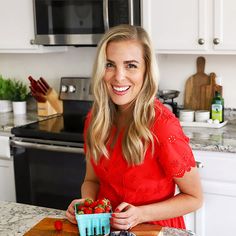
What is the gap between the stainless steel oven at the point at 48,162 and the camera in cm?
281

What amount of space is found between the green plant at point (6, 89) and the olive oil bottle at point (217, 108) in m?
1.64

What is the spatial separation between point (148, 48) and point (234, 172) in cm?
116

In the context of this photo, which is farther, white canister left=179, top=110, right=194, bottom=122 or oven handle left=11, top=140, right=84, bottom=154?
white canister left=179, top=110, right=194, bottom=122

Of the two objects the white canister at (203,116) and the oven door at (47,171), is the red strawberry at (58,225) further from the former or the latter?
the white canister at (203,116)

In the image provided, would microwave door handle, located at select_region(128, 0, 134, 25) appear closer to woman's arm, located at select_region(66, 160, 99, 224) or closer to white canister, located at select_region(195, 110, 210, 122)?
white canister, located at select_region(195, 110, 210, 122)

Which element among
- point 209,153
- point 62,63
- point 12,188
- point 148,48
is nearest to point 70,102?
point 62,63

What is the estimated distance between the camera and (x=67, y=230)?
1.35 metres

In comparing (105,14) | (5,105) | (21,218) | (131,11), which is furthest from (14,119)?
(21,218)

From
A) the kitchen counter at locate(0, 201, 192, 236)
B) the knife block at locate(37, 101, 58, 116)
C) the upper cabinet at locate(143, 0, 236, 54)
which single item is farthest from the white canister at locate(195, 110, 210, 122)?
the kitchen counter at locate(0, 201, 192, 236)

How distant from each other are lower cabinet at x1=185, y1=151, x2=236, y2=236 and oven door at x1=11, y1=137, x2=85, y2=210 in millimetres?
748

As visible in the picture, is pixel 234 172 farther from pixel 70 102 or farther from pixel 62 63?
pixel 62 63

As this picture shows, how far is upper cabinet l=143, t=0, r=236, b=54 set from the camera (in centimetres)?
260

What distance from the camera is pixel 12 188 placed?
10.2ft

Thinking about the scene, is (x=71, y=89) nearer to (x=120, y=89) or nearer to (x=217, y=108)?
(x=217, y=108)
